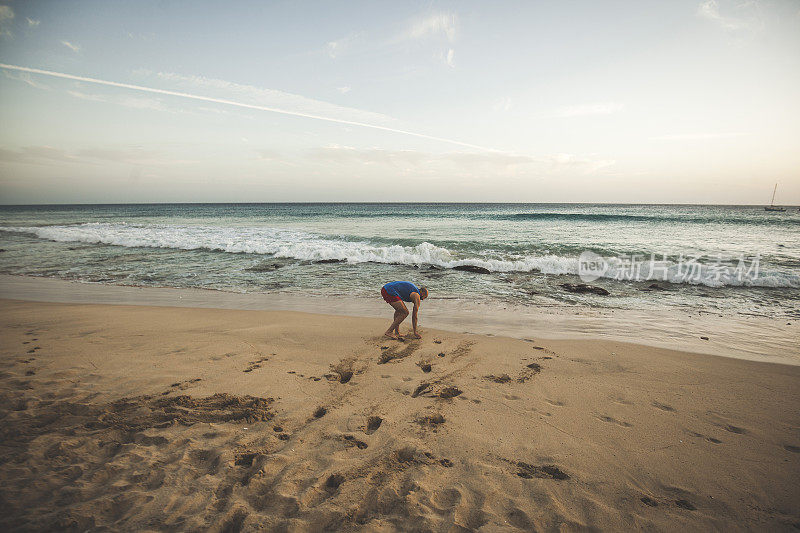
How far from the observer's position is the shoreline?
5719 mm

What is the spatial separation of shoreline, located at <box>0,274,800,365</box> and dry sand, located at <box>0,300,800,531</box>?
2.74ft

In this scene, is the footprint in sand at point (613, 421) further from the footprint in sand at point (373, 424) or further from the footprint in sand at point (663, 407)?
→ the footprint in sand at point (373, 424)

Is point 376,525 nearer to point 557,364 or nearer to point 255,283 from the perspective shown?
point 557,364

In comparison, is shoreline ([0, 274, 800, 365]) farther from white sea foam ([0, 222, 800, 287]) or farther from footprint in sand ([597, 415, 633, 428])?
white sea foam ([0, 222, 800, 287])

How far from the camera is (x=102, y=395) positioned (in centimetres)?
367

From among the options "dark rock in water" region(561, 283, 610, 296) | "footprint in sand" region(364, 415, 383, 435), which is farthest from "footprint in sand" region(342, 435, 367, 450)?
"dark rock in water" region(561, 283, 610, 296)

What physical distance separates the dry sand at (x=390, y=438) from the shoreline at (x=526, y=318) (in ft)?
2.74

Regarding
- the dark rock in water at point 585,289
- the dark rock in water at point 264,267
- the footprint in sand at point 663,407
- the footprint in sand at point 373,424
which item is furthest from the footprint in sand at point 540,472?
the dark rock in water at point 264,267

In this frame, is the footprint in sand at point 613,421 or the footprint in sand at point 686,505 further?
the footprint in sand at point 613,421

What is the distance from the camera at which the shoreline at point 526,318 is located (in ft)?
18.8

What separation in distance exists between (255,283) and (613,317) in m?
9.72

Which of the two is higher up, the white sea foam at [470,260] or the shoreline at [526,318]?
the white sea foam at [470,260]

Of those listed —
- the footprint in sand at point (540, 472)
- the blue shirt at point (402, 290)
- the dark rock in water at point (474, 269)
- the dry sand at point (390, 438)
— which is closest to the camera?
the dry sand at point (390, 438)

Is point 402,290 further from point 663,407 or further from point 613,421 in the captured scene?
point 663,407
